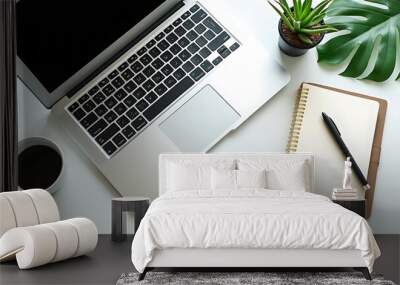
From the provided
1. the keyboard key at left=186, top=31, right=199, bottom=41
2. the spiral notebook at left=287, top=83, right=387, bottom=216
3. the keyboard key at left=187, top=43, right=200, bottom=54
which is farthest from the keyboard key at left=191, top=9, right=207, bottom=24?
the spiral notebook at left=287, top=83, right=387, bottom=216

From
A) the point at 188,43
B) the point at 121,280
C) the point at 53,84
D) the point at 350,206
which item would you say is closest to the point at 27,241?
the point at 121,280

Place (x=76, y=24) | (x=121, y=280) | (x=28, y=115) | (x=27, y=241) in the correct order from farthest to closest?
(x=28, y=115), (x=76, y=24), (x=27, y=241), (x=121, y=280)

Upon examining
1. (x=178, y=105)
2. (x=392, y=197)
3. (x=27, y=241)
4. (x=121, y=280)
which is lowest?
(x=392, y=197)

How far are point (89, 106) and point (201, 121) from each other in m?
0.99

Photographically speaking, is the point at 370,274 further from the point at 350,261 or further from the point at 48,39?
the point at 48,39

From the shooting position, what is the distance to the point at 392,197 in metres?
5.61

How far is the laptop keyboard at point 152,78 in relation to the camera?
5258mm

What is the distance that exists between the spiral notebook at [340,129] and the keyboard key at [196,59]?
96 centimetres

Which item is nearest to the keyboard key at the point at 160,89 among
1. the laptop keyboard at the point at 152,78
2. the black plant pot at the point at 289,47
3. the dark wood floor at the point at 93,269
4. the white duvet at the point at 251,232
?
the laptop keyboard at the point at 152,78

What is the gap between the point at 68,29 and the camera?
5.10 m

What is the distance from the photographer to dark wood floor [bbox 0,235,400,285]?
3.82 m

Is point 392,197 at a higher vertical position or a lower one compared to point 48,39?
lower

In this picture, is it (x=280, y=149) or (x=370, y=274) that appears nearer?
(x=370, y=274)

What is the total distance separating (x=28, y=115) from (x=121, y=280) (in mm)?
2278
